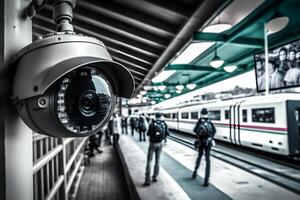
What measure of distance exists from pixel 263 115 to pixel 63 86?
9.82 m

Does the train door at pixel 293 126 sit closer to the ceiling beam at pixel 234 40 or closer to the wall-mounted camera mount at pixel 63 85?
the ceiling beam at pixel 234 40

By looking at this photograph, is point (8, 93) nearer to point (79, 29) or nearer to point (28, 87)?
point (28, 87)

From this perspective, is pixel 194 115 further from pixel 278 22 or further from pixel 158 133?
pixel 278 22

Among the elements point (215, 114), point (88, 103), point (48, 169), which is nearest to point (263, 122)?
point (215, 114)

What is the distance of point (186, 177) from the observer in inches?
252

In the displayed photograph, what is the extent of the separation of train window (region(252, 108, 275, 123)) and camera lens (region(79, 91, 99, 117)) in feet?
30.5

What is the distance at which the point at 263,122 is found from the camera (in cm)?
936

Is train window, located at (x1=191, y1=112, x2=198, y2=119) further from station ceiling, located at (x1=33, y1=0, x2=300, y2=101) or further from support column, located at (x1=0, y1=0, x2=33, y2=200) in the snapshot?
support column, located at (x1=0, y1=0, x2=33, y2=200)

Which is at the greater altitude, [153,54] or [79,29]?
[79,29]

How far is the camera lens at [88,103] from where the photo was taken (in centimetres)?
99

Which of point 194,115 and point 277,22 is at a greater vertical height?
point 277,22

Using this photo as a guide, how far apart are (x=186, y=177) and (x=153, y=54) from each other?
3.63 m

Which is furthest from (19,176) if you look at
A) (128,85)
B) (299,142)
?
(299,142)

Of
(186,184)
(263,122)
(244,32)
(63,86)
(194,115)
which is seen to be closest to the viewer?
(63,86)
